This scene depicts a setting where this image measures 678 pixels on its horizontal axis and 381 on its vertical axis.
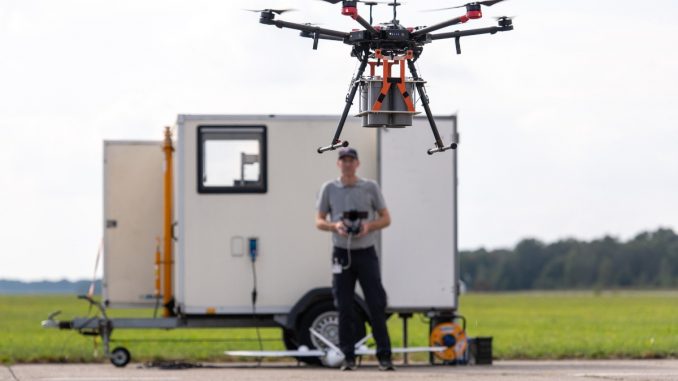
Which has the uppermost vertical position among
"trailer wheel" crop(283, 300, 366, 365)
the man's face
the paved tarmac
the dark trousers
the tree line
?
the man's face

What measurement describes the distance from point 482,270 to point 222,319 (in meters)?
93.9

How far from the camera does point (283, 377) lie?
1309 centimetres

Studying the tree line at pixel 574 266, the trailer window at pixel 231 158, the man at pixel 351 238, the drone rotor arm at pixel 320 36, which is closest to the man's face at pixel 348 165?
the man at pixel 351 238

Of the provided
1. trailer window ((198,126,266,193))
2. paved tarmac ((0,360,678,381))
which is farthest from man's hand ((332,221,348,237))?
trailer window ((198,126,266,193))

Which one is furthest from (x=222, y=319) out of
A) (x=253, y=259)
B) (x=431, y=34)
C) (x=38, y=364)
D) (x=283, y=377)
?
(x=431, y=34)

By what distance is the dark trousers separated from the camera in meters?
13.9

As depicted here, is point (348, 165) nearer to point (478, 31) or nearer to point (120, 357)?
point (120, 357)

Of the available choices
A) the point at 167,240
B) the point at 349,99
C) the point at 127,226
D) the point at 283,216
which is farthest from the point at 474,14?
the point at 127,226

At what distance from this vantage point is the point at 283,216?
51.3 ft

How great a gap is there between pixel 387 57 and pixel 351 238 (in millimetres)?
3769

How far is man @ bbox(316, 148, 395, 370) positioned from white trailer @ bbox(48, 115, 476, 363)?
4.59ft

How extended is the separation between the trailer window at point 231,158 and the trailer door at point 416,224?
46.5 inches

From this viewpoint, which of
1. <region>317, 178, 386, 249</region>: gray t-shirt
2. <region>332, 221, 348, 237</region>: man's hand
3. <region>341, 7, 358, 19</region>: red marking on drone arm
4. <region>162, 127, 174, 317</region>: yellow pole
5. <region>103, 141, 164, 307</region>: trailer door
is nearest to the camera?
<region>341, 7, 358, 19</region>: red marking on drone arm

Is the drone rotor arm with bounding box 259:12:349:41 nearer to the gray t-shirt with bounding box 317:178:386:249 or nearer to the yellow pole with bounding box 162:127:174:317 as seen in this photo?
the gray t-shirt with bounding box 317:178:386:249
